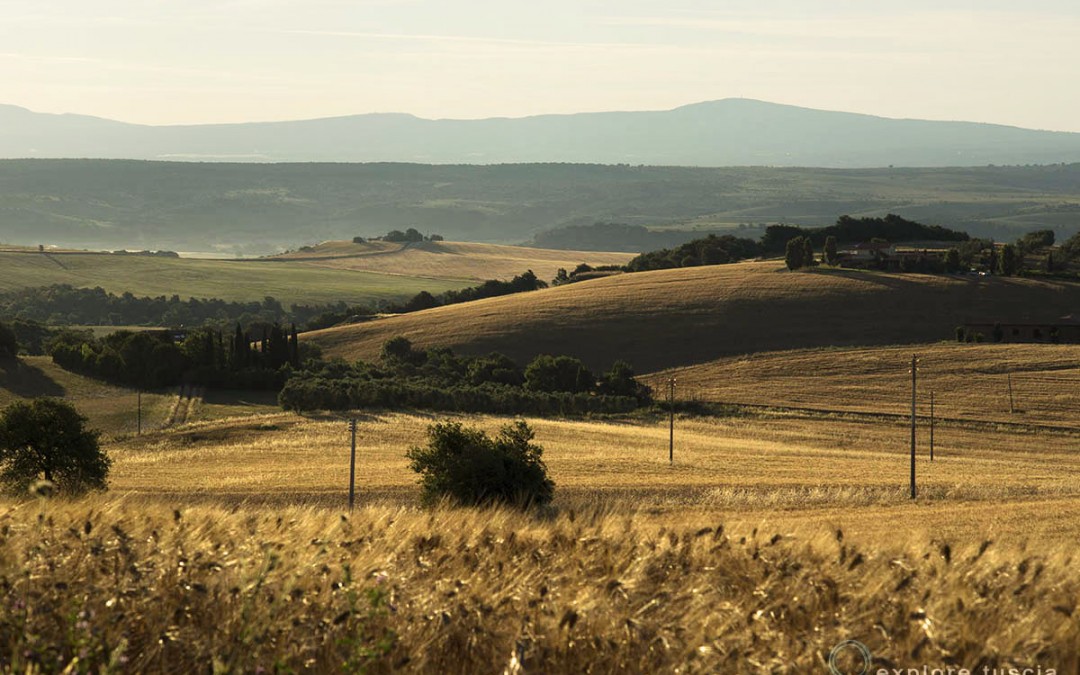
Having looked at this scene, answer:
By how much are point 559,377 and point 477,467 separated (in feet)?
204

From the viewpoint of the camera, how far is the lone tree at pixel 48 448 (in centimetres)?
4484

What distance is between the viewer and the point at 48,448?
45594 mm

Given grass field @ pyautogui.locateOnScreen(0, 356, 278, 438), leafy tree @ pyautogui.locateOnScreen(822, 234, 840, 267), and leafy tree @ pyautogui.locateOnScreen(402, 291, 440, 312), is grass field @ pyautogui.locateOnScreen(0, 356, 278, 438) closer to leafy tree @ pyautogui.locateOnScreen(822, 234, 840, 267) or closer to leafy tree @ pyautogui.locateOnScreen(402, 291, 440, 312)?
leafy tree @ pyautogui.locateOnScreen(402, 291, 440, 312)

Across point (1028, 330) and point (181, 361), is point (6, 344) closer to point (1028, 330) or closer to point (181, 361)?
point (181, 361)

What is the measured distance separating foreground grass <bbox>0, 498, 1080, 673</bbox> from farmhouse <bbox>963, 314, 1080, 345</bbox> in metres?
108

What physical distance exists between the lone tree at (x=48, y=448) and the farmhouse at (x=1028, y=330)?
86.8 meters

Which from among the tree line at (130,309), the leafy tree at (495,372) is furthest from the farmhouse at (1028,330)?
the tree line at (130,309)

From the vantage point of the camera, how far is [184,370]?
327ft

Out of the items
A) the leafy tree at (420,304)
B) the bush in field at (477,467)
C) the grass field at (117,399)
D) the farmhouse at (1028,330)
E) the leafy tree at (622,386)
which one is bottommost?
the grass field at (117,399)

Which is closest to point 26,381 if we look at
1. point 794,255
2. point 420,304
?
point 420,304

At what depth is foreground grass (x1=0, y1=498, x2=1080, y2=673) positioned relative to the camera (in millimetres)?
9172

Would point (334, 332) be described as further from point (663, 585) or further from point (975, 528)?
point (663, 585)

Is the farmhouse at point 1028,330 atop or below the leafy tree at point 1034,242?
below

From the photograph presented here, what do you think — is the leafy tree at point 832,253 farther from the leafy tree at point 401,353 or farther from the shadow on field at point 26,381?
the shadow on field at point 26,381
